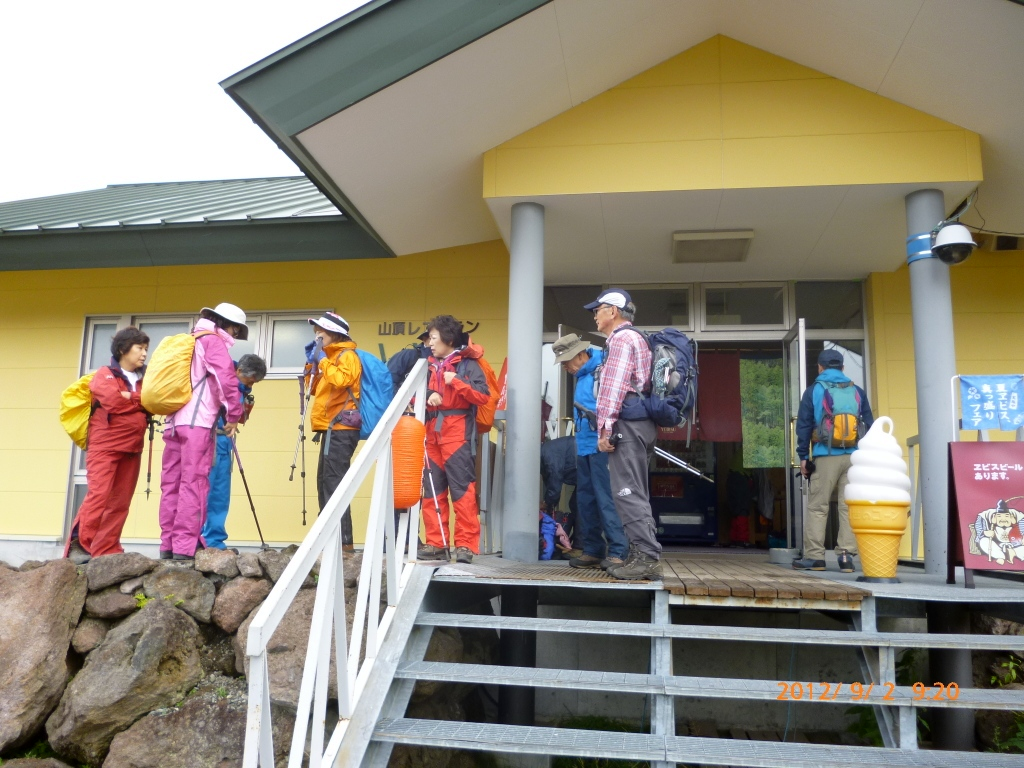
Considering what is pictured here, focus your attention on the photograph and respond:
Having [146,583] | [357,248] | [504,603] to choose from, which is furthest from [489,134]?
[146,583]

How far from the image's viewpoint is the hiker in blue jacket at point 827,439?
18.9 ft

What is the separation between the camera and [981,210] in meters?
6.38

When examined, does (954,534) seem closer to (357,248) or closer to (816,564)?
(816,564)

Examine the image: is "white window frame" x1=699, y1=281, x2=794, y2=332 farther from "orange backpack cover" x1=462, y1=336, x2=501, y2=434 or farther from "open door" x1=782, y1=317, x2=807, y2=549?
"orange backpack cover" x1=462, y1=336, x2=501, y2=434

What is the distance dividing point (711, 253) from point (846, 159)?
5.08 ft

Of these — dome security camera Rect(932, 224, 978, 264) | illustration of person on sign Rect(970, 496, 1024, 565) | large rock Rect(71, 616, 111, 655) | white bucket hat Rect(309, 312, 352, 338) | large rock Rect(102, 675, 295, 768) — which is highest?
dome security camera Rect(932, 224, 978, 264)

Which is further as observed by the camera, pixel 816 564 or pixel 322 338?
pixel 816 564

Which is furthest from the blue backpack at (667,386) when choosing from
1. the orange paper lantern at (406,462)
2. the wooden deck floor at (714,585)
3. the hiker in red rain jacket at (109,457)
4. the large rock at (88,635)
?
the hiker in red rain jacket at (109,457)

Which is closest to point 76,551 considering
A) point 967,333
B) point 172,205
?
point 172,205

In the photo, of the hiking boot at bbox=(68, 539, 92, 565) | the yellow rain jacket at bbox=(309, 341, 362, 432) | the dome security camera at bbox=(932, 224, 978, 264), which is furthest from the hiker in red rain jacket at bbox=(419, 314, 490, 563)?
the dome security camera at bbox=(932, 224, 978, 264)

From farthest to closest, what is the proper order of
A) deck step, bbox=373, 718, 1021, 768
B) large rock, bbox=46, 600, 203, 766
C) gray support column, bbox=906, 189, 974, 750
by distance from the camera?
gray support column, bbox=906, 189, 974, 750, large rock, bbox=46, 600, 203, 766, deck step, bbox=373, 718, 1021, 768

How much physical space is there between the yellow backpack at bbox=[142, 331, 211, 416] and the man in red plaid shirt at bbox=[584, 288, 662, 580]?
8.52 ft

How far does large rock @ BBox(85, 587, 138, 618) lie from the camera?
445cm

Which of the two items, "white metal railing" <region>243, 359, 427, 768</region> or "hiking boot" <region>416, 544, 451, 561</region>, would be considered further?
"hiking boot" <region>416, 544, 451, 561</region>
